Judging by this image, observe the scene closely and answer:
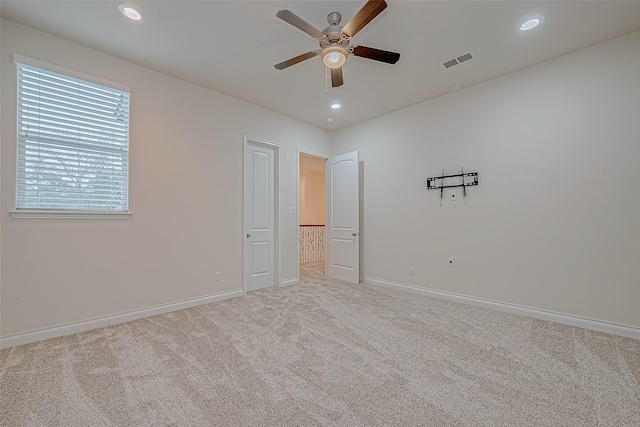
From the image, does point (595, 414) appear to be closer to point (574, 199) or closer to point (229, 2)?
point (574, 199)

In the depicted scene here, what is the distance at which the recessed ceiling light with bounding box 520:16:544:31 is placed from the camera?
2423 mm

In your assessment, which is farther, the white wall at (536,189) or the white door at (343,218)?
the white door at (343,218)

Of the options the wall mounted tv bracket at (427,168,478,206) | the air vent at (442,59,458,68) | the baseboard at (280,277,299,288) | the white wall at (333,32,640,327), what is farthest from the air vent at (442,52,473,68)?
the baseboard at (280,277,299,288)

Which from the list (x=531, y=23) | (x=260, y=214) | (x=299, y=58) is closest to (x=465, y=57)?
(x=531, y=23)

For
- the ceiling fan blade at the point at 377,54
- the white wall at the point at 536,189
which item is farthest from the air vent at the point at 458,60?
the ceiling fan blade at the point at 377,54

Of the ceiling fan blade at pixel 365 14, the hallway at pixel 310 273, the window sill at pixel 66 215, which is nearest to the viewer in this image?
the ceiling fan blade at pixel 365 14

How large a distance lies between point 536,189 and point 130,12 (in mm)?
4448

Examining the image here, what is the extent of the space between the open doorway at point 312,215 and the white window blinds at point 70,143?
4.24m

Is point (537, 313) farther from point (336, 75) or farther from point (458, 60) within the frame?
point (336, 75)

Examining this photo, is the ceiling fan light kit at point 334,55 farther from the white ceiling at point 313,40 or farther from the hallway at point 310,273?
the hallway at point 310,273

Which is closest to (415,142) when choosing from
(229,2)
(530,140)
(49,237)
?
(530,140)

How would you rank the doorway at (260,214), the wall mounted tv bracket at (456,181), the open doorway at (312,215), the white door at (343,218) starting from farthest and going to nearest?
1. the open doorway at (312,215)
2. the white door at (343,218)
3. the doorway at (260,214)
4. the wall mounted tv bracket at (456,181)

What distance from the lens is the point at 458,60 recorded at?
10.1 ft

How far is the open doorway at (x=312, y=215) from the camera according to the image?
748cm
